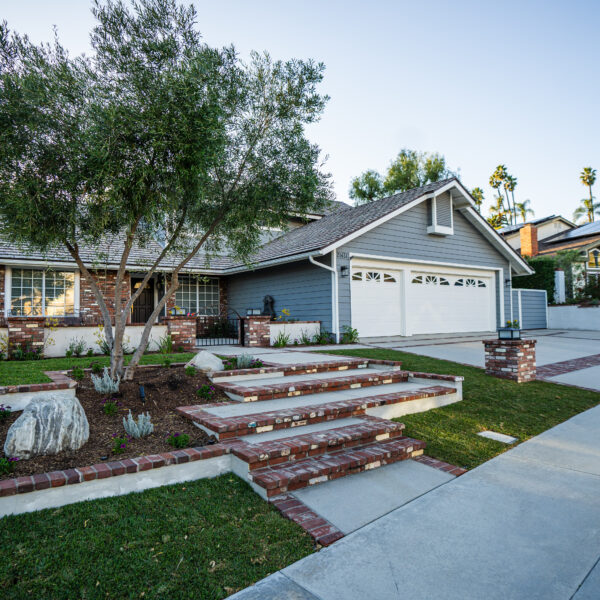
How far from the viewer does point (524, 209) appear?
4262 centimetres

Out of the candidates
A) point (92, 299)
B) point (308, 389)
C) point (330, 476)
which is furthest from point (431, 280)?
point (330, 476)

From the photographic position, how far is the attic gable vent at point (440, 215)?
563 inches

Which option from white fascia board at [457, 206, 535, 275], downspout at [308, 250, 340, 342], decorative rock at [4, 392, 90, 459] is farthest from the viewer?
white fascia board at [457, 206, 535, 275]

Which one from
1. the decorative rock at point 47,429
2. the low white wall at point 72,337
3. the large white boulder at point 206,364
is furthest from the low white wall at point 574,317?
the decorative rock at point 47,429

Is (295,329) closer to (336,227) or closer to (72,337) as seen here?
(336,227)

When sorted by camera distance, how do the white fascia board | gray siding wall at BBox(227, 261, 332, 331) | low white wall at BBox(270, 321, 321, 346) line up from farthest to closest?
1. the white fascia board
2. gray siding wall at BBox(227, 261, 332, 331)
3. low white wall at BBox(270, 321, 321, 346)

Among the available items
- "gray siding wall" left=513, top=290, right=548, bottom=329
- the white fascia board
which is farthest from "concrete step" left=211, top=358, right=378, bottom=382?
"gray siding wall" left=513, top=290, right=548, bottom=329

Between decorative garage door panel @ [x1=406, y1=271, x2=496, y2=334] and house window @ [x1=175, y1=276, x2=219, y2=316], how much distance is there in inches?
296

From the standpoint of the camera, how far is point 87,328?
938cm

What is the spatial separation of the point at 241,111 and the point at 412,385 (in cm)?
489

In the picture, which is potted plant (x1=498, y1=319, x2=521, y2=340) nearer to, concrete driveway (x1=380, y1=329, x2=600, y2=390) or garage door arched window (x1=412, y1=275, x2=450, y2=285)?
concrete driveway (x1=380, y1=329, x2=600, y2=390)

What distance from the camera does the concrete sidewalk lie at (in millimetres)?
2273

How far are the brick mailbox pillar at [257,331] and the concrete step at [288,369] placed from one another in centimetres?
378

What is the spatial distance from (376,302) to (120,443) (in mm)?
10362
